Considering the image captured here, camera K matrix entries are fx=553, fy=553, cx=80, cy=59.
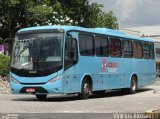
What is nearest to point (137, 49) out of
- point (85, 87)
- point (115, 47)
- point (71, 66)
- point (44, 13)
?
point (115, 47)

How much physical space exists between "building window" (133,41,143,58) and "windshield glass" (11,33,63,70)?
8.10 metres

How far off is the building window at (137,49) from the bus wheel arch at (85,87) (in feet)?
19.1

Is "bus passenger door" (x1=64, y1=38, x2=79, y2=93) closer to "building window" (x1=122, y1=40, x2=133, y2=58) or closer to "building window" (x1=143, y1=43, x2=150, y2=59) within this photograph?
"building window" (x1=122, y1=40, x2=133, y2=58)

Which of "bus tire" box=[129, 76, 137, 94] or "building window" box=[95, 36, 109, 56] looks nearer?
"building window" box=[95, 36, 109, 56]

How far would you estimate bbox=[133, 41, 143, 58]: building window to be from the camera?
29.2 metres

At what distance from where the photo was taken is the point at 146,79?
1230 inches

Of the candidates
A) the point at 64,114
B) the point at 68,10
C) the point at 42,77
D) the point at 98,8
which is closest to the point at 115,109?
the point at 64,114

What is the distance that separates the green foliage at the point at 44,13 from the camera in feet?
135

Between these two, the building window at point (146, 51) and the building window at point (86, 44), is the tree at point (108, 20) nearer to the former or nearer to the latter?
the building window at point (146, 51)

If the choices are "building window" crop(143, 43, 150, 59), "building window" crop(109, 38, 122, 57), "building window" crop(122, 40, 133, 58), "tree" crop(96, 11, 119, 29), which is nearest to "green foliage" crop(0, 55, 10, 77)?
"building window" crop(143, 43, 150, 59)

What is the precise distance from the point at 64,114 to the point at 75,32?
727 centimetres

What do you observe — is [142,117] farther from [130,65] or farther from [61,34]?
[130,65]

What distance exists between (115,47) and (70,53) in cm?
497

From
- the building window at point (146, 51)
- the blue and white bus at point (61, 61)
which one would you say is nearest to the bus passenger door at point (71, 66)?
the blue and white bus at point (61, 61)
